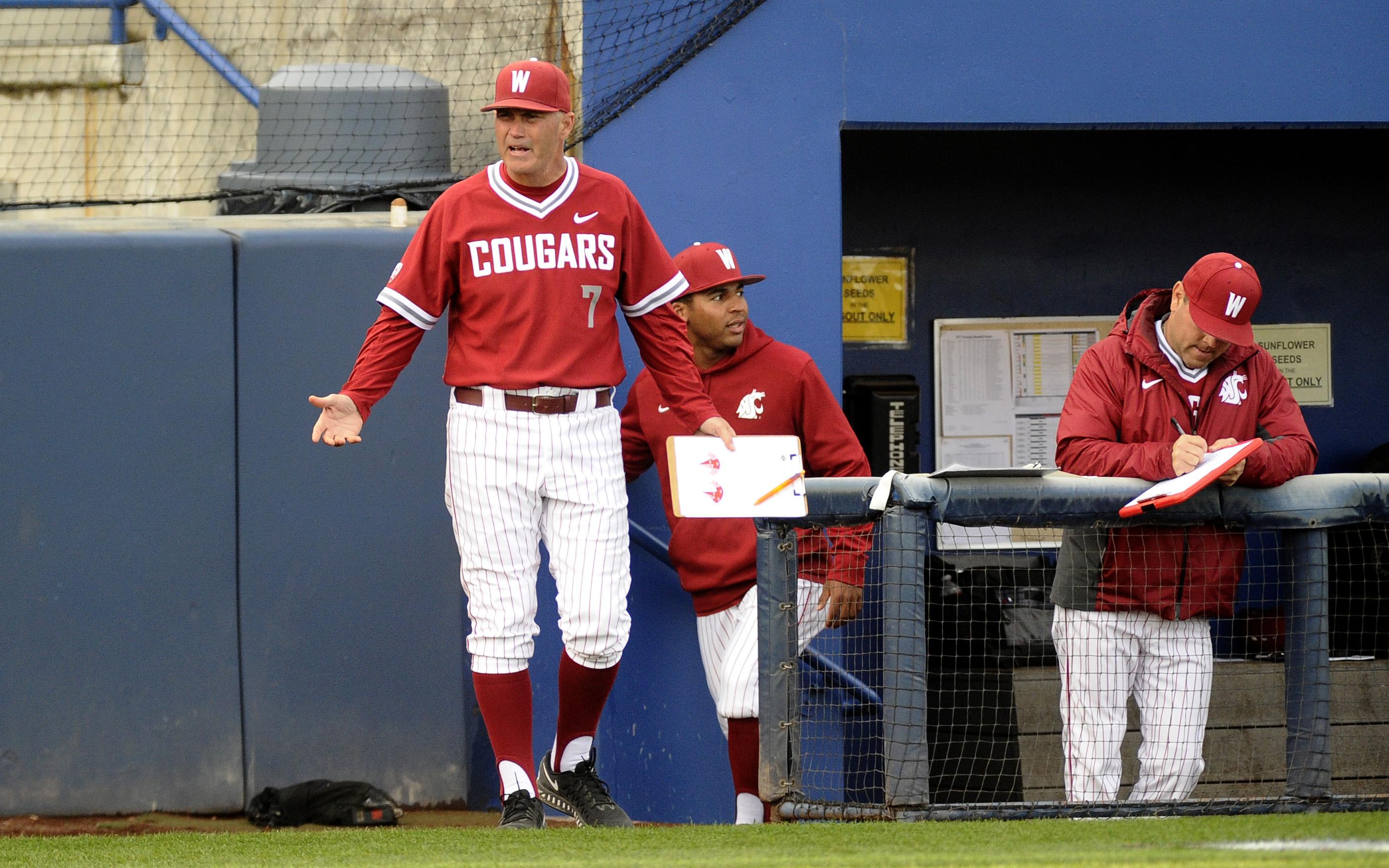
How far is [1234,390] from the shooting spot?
→ 370cm

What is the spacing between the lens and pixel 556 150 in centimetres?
355

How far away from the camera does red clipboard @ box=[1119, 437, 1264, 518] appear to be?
3.18 metres

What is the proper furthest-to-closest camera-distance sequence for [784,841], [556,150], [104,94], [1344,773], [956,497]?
[104,94], [1344,773], [556,150], [956,497], [784,841]

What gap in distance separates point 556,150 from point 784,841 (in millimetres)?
1687

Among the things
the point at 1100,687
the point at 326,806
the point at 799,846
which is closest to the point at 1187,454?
the point at 1100,687

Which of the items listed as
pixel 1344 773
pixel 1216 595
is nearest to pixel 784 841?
pixel 1216 595

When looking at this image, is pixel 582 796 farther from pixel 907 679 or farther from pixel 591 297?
pixel 591 297

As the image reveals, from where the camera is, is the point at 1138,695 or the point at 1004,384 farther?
the point at 1004,384

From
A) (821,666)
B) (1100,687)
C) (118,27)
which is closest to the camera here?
(1100,687)

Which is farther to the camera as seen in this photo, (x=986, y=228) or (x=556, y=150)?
(x=986, y=228)

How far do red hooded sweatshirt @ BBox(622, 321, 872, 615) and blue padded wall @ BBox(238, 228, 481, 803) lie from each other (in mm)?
731

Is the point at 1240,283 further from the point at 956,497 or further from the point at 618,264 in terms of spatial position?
the point at 618,264

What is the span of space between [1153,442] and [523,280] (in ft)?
5.16

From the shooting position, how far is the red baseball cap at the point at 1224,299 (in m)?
3.58
